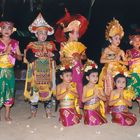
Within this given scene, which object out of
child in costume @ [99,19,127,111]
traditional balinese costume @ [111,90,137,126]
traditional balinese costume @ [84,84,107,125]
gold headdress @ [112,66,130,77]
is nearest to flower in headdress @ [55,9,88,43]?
child in costume @ [99,19,127,111]

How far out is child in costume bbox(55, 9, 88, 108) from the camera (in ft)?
20.9

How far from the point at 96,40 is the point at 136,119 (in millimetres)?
2669

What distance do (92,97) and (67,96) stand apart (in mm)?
418

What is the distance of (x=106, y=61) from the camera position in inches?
252

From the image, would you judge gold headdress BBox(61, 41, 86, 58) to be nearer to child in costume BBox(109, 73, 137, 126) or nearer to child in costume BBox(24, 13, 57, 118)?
child in costume BBox(24, 13, 57, 118)

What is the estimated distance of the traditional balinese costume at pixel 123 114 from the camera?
612 centimetres

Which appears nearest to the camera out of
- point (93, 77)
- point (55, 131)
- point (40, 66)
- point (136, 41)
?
point (55, 131)

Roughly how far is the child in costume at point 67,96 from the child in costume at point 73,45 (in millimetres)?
236

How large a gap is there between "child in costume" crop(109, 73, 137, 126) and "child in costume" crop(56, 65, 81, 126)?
0.64 meters

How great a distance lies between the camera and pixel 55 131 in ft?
19.3

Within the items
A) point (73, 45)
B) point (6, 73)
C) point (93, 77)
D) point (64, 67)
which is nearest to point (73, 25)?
point (73, 45)

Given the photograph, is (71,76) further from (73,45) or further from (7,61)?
(7,61)

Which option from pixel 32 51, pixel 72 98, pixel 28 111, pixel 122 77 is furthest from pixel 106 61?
pixel 28 111

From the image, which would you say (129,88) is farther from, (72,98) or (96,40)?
(96,40)
